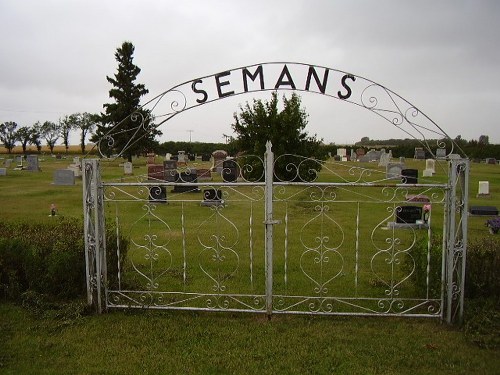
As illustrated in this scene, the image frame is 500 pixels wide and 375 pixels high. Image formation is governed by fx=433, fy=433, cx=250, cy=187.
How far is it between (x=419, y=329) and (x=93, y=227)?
4110mm

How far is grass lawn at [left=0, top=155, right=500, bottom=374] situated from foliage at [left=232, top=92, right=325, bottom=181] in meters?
13.9

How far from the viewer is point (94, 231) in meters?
5.41

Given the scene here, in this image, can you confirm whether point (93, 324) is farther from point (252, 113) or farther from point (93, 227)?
point (252, 113)

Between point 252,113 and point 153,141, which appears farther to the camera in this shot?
point 153,141

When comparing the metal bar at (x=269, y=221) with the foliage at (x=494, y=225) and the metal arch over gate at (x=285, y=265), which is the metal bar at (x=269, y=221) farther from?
the foliage at (x=494, y=225)

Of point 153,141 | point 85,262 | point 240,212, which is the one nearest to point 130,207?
point 240,212

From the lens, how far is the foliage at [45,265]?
18.6 feet

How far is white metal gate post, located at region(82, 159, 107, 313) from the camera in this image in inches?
209

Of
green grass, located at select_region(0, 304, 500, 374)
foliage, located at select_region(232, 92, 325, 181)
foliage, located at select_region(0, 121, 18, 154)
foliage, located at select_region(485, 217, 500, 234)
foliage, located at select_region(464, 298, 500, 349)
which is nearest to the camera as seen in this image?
green grass, located at select_region(0, 304, 500, 374)

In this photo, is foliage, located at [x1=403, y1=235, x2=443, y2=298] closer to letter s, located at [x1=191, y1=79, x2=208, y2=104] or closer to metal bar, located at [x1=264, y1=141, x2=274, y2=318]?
metal bar, located at [x1=264, y1=141, x2=274, y2=318]

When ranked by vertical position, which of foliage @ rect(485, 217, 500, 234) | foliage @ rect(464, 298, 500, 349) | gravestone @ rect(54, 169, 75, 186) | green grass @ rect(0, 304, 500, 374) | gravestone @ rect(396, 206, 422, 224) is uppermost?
gravestone @ rect(54, 169, 75, 186)

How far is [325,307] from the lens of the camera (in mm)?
5699

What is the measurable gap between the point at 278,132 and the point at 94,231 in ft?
47.5

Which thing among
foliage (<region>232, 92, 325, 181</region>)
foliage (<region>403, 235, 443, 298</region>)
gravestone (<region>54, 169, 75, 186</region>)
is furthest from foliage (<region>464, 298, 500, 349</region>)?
gravestone (<region>54, 169, 75, 186</region>)
